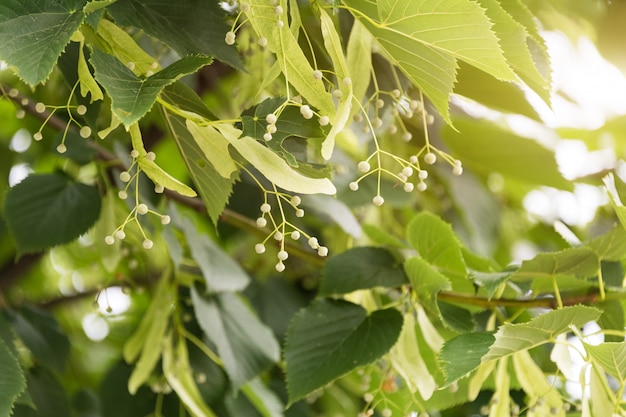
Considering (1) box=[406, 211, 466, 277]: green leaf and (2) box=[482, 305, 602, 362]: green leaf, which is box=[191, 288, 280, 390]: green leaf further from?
(2) box=[482, 305, 602, 362]: green leaf

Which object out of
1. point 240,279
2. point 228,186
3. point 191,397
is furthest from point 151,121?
point 228,186

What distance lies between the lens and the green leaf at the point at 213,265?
28.9 inches

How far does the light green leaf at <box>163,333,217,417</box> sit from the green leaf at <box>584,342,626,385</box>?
35 cm

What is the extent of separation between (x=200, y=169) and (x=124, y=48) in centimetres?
9

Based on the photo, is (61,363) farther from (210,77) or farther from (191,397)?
(210,77)

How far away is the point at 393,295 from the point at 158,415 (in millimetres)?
277

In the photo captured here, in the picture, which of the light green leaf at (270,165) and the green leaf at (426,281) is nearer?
the light green leaf at (270,165)

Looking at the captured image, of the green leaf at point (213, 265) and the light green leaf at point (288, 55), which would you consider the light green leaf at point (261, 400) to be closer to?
the green leaf at point (213, 265)

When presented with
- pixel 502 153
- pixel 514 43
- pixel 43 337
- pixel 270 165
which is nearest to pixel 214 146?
pixel 270 165

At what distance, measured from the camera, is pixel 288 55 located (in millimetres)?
412

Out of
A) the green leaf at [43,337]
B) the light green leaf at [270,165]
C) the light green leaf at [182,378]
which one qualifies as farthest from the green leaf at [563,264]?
the green leaf at [43,337]

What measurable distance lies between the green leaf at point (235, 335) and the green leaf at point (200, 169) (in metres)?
0.26

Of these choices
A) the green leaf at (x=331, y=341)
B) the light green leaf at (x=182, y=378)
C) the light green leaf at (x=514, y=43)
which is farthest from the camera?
the light green leaf at (x=182, y=378)

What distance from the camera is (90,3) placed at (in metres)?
0.39
